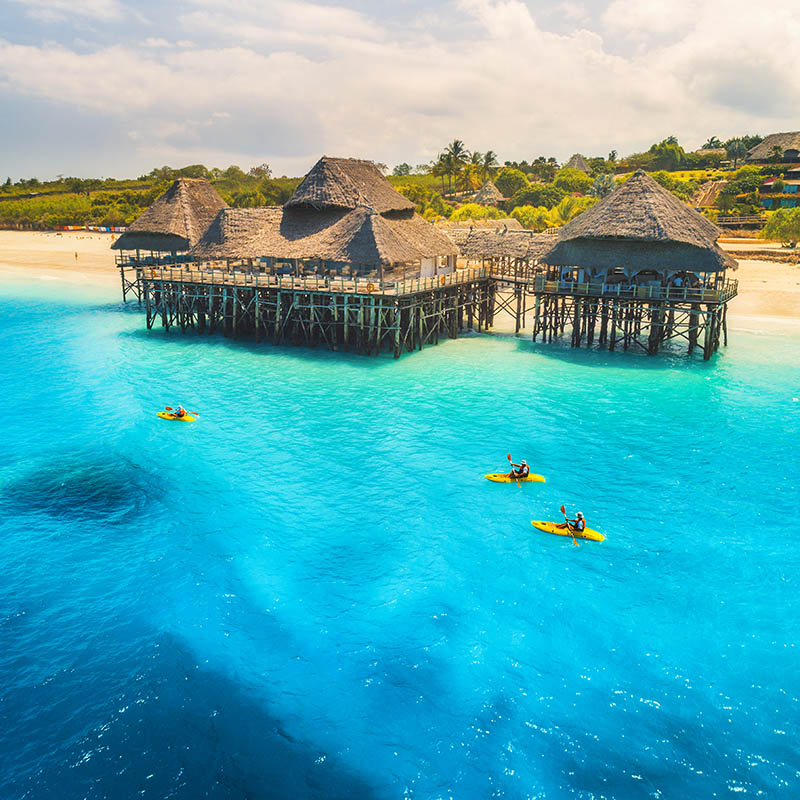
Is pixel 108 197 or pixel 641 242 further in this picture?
pixel 108 197

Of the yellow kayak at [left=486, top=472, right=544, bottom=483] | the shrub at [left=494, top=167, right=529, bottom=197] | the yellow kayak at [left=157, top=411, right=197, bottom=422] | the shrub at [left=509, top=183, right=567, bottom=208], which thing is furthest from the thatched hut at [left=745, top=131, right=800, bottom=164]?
the yellow kayak at [left=157, top=411, right=197, bottom=422]

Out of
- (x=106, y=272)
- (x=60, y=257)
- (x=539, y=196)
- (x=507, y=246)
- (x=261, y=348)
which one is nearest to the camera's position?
(x=261, y=348)

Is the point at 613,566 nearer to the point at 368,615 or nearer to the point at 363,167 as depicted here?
the point at 368,615

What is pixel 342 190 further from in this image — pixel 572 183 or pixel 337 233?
pixel 572 183

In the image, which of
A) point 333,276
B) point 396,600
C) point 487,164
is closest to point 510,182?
point 487,164

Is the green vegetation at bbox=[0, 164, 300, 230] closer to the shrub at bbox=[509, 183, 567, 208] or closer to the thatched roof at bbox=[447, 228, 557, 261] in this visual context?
the shrub at bbox=[509, 183, 567, 208]

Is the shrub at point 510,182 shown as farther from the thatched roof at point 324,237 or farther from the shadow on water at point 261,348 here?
the shadow on water at point 261,348

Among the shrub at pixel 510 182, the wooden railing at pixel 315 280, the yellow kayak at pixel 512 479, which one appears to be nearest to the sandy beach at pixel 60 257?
the wooden railing at pixel 315 280
